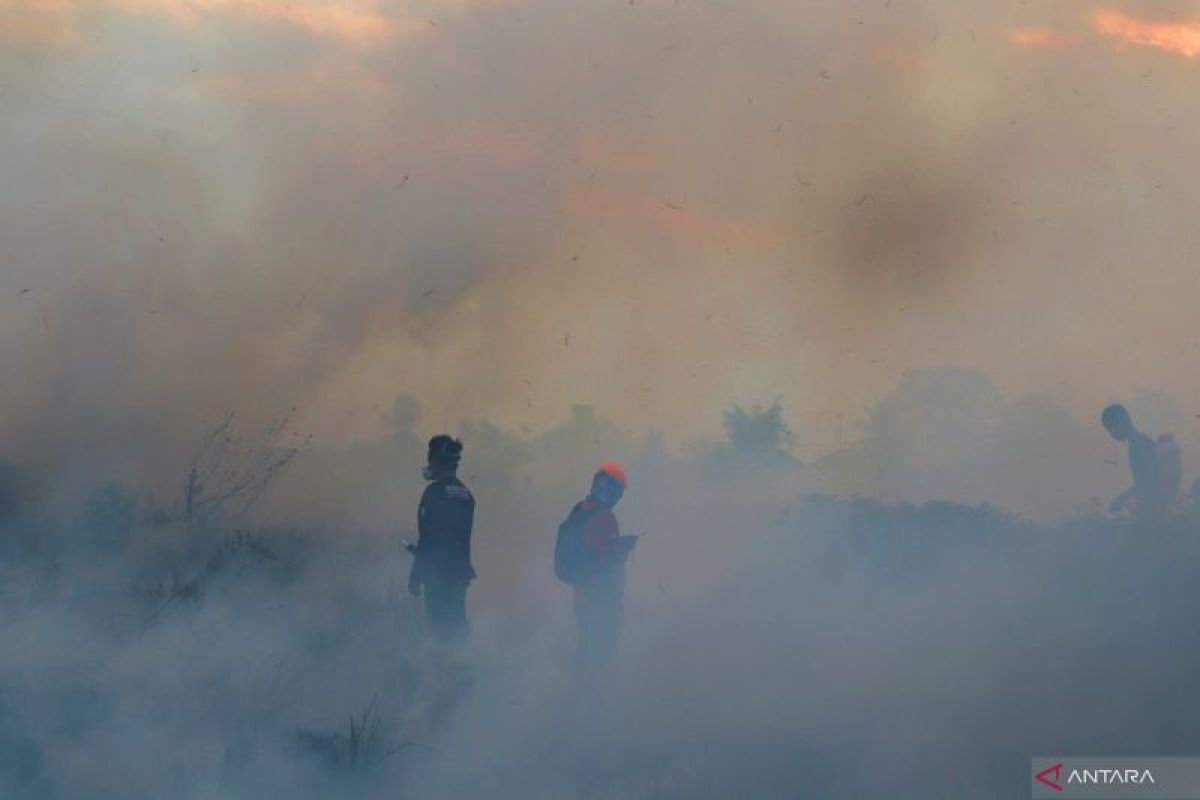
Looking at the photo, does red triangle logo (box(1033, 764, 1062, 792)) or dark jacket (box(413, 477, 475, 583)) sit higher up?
dark jacket (box(413, 477, 475, 583))

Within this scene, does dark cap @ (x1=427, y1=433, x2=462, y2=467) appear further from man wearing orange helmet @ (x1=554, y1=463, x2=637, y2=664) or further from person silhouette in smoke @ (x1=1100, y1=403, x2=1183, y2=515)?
person silhouette in smoke @ (x1=1100, y1=403, x2=1183, y2=515)

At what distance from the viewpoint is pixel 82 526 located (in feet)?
39.6

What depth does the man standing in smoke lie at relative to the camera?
9.03 meters

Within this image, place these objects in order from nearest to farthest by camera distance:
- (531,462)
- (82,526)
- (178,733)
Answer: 1. (178,733)
2. (82,526)
3. (531,462)

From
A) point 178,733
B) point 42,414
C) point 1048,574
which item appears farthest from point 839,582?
point 42,414

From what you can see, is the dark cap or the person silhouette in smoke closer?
the dark cap

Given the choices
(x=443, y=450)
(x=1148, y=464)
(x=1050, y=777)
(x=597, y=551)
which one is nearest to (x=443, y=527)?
(x=443, y=450)

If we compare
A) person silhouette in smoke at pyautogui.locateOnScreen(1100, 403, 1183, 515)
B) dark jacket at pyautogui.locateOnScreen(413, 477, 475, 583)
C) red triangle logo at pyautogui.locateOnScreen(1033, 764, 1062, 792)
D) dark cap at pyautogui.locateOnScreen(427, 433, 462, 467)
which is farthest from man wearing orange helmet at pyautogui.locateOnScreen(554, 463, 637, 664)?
person silhouette in smoke at pyautogui.locateOnScreen(1100, 403, 1183, 515)

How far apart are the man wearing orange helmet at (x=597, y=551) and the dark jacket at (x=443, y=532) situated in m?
0.66

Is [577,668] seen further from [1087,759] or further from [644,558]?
[644,558]

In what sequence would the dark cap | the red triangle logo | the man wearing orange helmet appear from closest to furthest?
1. the red triangle logo
2. the man wearing orange helmet
3. the dark cap

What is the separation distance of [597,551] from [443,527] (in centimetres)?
100

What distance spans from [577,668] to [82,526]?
4.97 m

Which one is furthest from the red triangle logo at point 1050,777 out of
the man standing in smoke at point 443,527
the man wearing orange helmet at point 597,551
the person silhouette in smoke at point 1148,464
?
the person silhouette in smoke at point 1148,464
